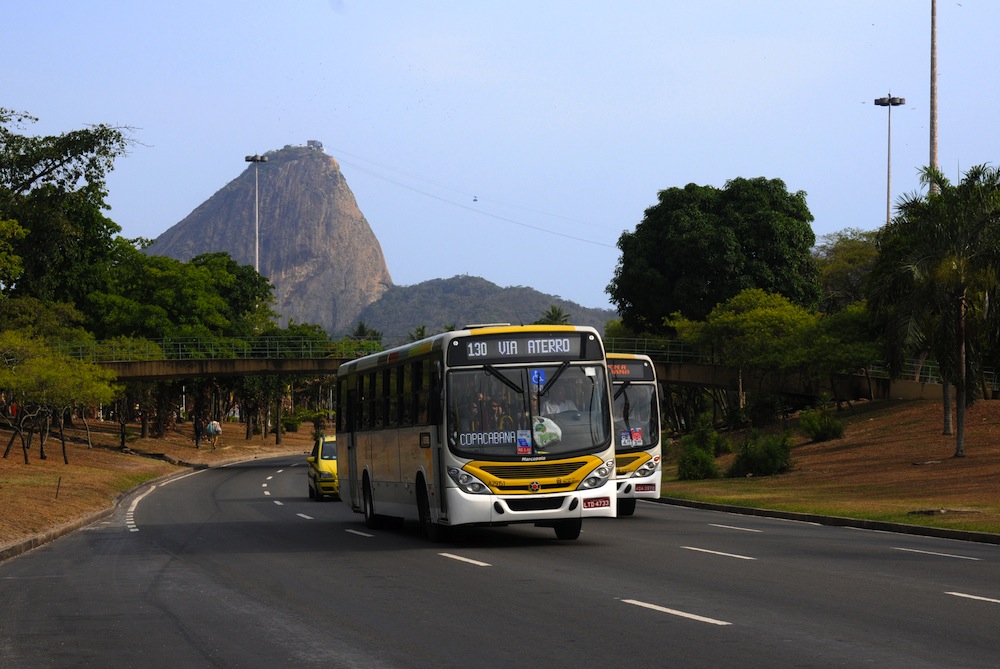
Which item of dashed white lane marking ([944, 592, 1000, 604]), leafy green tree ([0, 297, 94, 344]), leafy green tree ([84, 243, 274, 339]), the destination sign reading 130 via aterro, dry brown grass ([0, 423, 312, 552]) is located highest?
leafy green tree ([84, 243, 274, 339])

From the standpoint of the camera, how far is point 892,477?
120 ft

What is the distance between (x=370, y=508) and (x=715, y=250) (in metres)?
48.8

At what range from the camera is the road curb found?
2100 cm

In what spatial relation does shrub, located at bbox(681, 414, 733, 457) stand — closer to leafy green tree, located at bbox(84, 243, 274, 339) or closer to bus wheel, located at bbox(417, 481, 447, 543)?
bus wheel, located at bbox(417, 481, 447, 543)

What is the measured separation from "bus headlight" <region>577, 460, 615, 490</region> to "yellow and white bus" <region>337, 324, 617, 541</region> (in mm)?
14

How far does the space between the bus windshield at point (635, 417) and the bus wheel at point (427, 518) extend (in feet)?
27.0

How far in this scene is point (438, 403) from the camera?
19.0 m

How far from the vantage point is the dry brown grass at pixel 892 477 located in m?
26.6

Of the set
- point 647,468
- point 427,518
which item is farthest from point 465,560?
point 647,468

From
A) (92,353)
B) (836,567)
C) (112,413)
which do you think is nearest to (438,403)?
(836,567)

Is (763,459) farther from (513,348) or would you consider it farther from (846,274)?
(846,274)

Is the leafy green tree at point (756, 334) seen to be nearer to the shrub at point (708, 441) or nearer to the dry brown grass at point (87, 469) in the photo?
the shrub at point (708, 441)

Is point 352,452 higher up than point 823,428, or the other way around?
point 352,452

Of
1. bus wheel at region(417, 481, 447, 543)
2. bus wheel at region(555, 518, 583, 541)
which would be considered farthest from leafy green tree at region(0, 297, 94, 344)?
bus wheel at region(555, 518, 583, 541)
